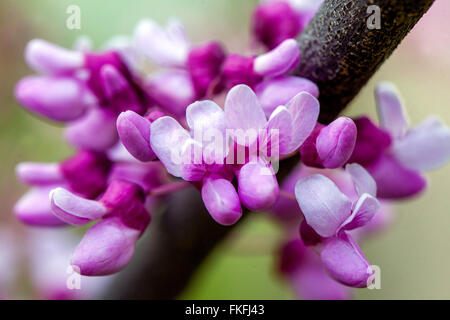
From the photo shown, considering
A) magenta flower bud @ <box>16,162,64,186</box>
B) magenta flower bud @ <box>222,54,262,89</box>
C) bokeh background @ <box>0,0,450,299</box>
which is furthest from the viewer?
bokeh background @ <box>0,0,450,299</box>

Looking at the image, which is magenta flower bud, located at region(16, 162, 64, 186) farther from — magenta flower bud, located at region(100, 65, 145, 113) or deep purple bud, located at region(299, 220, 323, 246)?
deep purple bud, located at region(299, 220, 323, 246)

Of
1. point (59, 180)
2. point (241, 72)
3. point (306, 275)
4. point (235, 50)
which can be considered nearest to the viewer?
point (241, 72)

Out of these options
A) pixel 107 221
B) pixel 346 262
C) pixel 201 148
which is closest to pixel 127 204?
pixel 107 221

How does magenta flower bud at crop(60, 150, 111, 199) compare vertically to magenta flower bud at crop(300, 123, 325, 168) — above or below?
above

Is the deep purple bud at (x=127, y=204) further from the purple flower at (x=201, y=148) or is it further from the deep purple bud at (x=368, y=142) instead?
the deep purple bud at (x=368, y=142)

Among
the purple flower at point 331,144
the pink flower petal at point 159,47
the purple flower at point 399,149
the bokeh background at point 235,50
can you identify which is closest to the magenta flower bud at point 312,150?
the purple flower at point 331,144

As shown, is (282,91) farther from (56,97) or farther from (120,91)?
(56,97)

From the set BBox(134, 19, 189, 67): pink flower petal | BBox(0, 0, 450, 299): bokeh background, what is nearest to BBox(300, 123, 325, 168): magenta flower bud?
BBox(134, 19, 189, 67): pink flower petal
